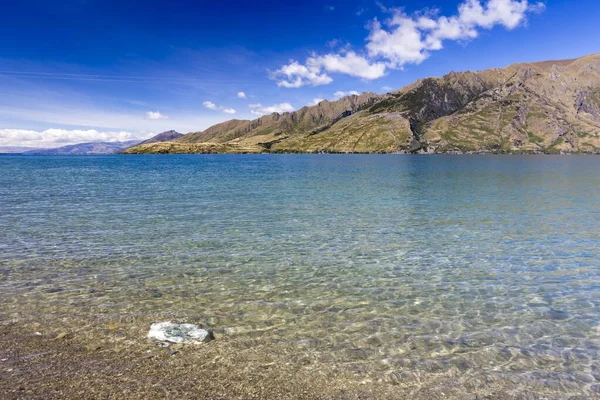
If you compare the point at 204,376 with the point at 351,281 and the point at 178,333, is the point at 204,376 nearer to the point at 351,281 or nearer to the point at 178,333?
the point at 178,333

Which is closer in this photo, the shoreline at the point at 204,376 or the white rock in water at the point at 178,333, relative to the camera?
the shoreline at the point at 204,376

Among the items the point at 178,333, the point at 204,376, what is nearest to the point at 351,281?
the point at 178,333

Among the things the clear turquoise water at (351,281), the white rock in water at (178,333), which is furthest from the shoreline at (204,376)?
the clear turquoise water at (351,281)

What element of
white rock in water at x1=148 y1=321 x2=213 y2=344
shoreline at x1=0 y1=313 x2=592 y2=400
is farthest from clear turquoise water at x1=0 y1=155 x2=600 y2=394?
white rock in water at x1=148 y1=321 x2=213 y2=344

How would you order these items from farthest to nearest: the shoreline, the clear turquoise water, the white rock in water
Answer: the white rock in water
the clear turquoise water
the shoreline

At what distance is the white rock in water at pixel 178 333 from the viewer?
1329cm

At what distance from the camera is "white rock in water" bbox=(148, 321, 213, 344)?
13.3 meters

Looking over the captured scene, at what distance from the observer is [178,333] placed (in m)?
13.7

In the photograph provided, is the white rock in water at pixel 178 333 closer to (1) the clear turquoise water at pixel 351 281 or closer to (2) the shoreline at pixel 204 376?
(2) the shoreline at pixel 204 376

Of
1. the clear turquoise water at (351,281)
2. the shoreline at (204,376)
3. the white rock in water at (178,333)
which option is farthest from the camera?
the white rock in water at (178,333)

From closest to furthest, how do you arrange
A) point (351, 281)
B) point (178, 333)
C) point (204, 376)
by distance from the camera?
point (204, 376) → point (178, 333) → point (351, 281)

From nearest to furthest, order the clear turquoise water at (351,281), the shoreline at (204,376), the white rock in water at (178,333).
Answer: the shoreline at (204,376)
the clear turquoise water at (351,281)
the white rock in water at (178,333)

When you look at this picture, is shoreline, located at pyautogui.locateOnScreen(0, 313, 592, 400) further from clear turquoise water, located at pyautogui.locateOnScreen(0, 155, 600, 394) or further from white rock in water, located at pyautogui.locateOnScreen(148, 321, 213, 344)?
clear turquoise water, located at pyautogui.locateOnScreen(0, 155, 600, 394)

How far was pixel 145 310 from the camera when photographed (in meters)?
16.1
